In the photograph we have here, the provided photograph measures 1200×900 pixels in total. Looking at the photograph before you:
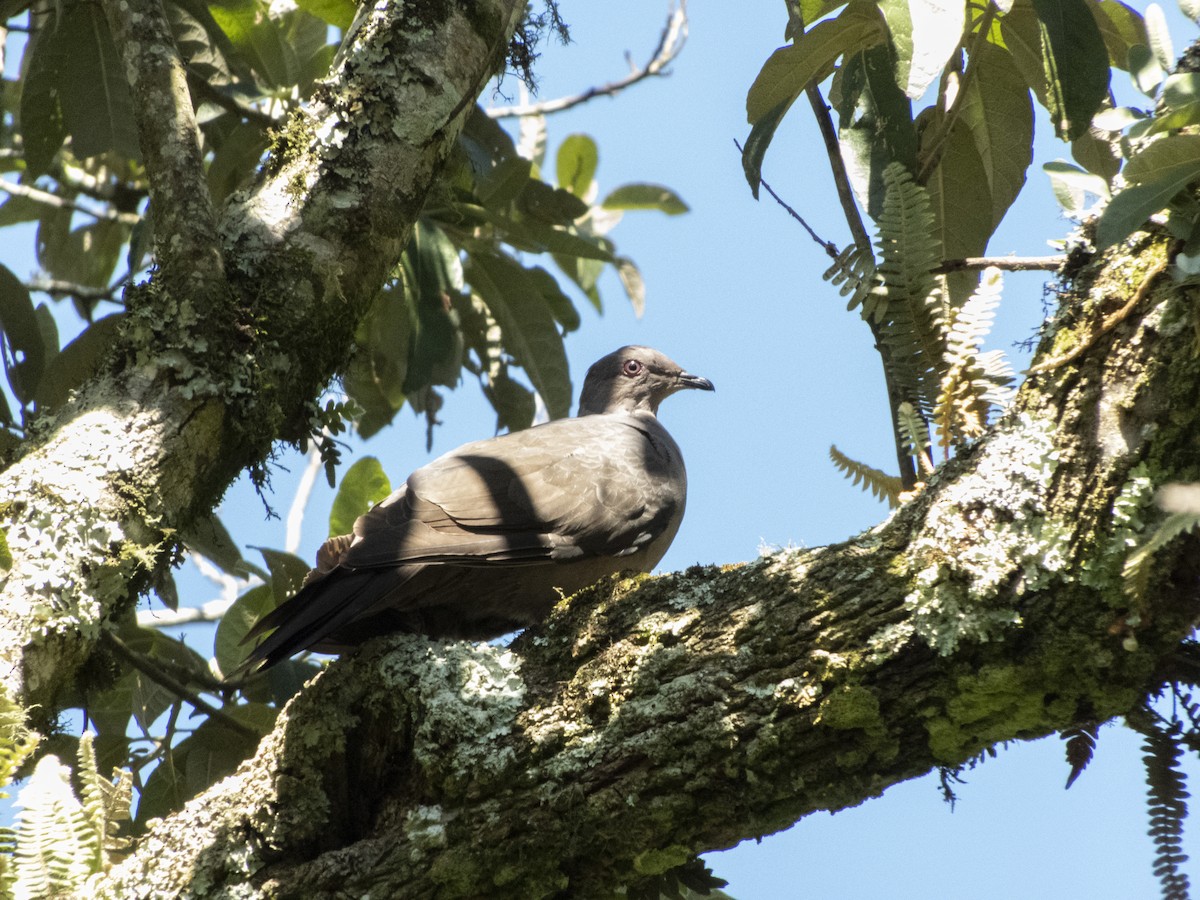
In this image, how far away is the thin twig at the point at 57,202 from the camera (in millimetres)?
5641

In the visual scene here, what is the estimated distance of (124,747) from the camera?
13.3 ft

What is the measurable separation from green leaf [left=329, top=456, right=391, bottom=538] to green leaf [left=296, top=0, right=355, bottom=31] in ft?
5.11

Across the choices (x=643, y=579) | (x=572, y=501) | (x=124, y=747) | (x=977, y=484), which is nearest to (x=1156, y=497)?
(x=977, y=484)

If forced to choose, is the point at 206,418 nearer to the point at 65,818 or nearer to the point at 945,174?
the point at 65,818

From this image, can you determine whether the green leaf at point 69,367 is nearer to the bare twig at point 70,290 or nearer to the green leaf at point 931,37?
the bare twig at point 70,290

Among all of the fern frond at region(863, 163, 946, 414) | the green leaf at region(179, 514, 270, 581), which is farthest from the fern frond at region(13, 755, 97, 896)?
the fern frond at region(863, 163, 946, 414)

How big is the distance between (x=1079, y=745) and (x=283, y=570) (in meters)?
2.80

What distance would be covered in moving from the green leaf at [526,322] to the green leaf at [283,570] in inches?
48.3

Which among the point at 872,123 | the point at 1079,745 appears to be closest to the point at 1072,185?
the point at 872,123

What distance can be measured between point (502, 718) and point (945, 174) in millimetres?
2023

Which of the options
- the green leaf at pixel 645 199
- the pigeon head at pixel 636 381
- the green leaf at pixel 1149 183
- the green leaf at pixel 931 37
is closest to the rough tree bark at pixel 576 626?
the green leaf at pixel 1149 183

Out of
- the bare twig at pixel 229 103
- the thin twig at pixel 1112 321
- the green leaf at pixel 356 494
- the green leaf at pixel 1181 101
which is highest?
the bare twig at pixel 229 103

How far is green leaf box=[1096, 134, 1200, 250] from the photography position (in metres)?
2.32

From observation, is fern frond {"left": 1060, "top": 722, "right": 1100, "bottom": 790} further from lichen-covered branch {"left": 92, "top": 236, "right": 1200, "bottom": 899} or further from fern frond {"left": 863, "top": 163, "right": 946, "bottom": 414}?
fern frond {"left": 863, "top": 163, "right": 946, "bottom": 414}
